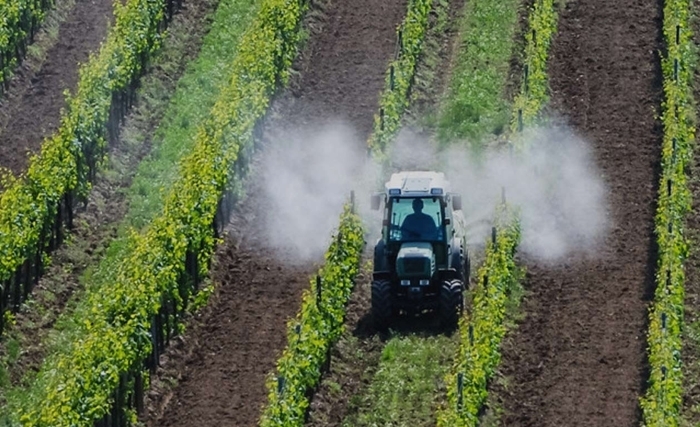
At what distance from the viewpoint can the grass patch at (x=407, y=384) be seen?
35250 millimetres

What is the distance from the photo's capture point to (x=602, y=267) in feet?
131

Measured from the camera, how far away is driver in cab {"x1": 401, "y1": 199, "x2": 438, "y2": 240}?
37.8m

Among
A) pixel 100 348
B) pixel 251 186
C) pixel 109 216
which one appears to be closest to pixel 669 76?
pixel 251 186

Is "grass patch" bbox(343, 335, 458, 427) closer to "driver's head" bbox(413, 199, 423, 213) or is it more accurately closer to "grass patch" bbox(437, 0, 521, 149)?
"driver's head" bbox(413, 199, 423, 213)

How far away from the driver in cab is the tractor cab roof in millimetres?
227

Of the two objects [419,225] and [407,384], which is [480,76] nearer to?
[419,225]

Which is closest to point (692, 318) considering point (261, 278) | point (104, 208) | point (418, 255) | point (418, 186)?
point (418, 255)

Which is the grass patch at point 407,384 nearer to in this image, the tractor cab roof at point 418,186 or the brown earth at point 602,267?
the brown earth at point 602,267

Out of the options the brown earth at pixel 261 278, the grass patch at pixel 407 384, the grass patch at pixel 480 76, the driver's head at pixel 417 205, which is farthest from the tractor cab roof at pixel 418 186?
the grass patch at pixel 480 76

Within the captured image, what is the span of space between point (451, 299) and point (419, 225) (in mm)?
1726

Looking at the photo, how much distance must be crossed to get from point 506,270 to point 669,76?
11.0 m

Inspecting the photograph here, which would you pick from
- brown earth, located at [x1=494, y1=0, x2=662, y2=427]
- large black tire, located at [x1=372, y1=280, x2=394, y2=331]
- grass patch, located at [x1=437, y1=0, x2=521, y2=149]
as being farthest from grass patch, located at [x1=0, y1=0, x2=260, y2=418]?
brown earth, located at [x1=494, y1=0, x2=662, y2=427]

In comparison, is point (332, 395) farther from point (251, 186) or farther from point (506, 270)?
point (251, 186)

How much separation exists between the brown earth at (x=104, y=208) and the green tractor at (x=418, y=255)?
23.5 feet
